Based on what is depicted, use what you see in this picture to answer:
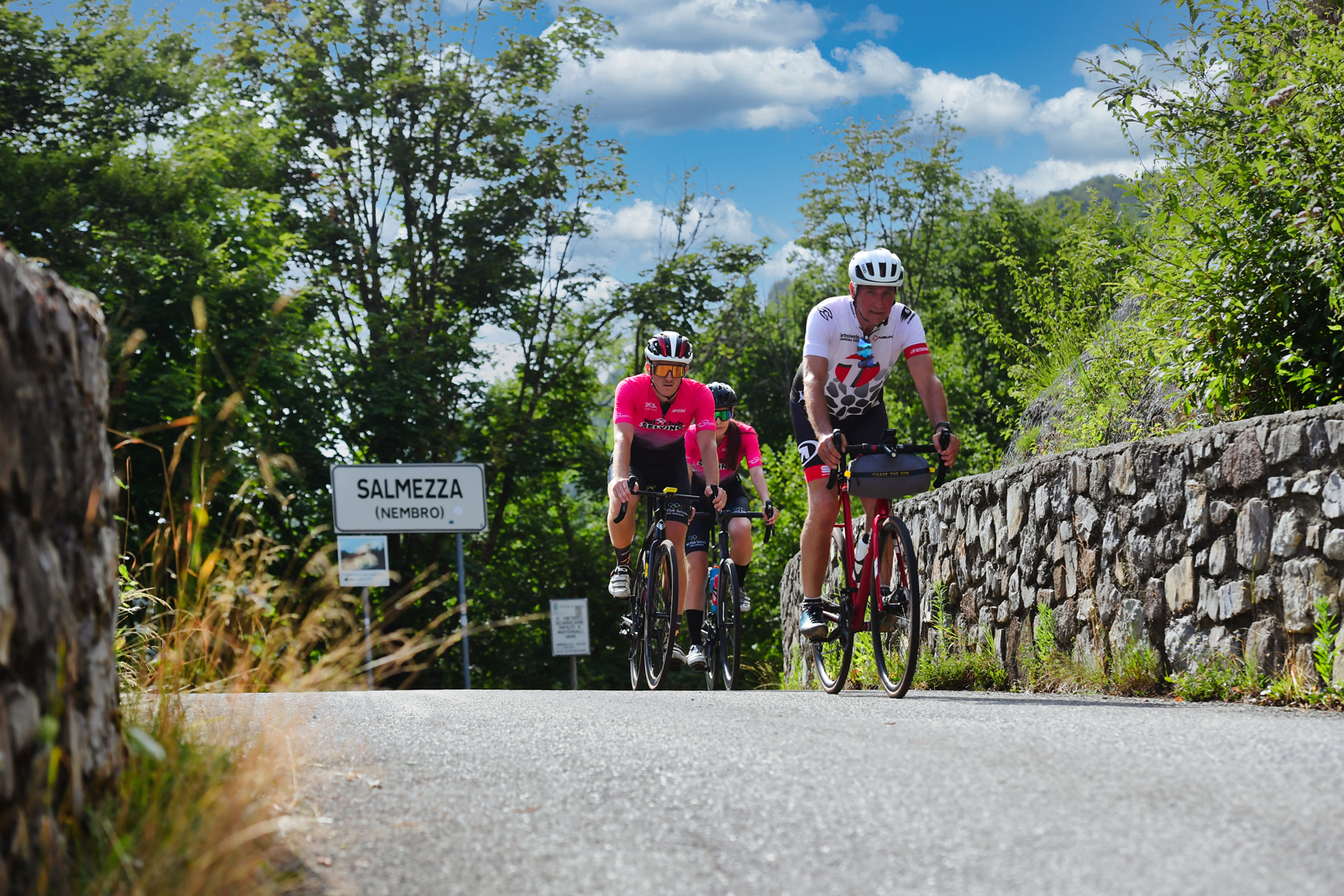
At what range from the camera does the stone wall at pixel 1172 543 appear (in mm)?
4566

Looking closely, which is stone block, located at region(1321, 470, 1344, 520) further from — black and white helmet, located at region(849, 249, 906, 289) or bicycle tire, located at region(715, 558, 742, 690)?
bicycle tire, located at region(715, 558, 742, 690)

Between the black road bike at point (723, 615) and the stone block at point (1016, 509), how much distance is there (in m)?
1.76

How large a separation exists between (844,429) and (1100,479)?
4.34 ft

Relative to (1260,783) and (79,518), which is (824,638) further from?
(79,518)

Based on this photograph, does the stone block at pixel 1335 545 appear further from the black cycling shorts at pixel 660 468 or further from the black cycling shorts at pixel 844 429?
the black cycling shorts at pixel 660 468

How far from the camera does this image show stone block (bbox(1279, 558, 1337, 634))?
4.48 m

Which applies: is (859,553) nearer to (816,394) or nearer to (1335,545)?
(816,394)

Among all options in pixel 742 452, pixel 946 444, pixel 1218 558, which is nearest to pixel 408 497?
pixel 742 452

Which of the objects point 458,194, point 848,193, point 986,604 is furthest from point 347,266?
point 986,604

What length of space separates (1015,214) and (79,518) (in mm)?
39205

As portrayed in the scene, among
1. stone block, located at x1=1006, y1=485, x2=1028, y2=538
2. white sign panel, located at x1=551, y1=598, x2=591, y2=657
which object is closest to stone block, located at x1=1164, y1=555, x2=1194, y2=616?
stone block, located at x1=1006, y1=485, x2=1028, y2=538

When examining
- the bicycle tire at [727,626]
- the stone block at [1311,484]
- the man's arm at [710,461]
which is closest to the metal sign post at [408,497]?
the bicycle tire at [727,626]

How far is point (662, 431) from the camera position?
8250 mm

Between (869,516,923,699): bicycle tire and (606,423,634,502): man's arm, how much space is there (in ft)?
6.64
